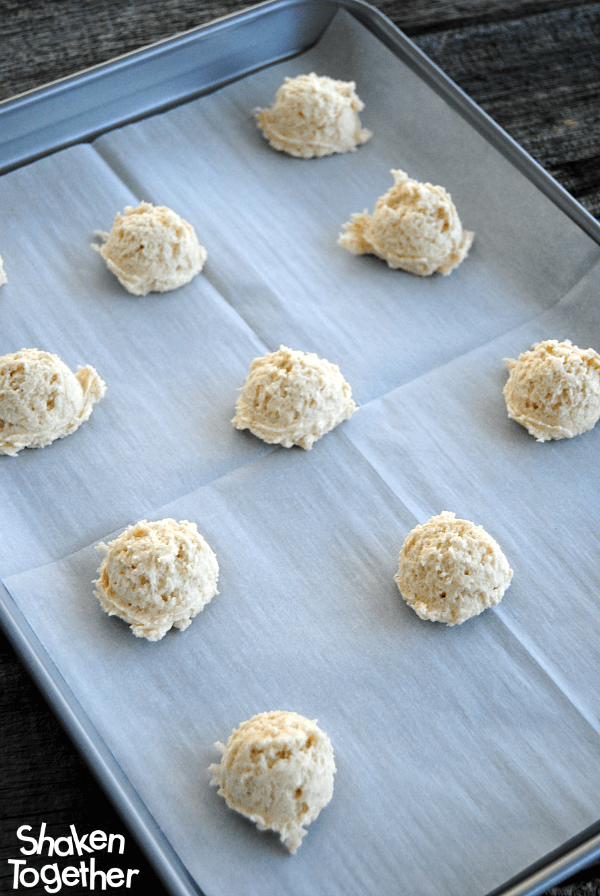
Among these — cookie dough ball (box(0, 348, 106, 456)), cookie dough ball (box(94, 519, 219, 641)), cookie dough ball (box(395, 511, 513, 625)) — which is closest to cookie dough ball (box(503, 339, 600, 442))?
cookie dough ball (box(395, 511, 513, 625))

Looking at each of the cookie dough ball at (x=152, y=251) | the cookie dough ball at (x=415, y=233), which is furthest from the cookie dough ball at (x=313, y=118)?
the cookie dough ball at (x=152, y=251)

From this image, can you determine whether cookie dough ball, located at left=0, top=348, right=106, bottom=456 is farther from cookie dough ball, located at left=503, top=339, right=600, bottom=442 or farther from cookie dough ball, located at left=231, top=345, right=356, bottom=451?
cookie dough ball, located at left=503, top=339, right=600, bottom=442

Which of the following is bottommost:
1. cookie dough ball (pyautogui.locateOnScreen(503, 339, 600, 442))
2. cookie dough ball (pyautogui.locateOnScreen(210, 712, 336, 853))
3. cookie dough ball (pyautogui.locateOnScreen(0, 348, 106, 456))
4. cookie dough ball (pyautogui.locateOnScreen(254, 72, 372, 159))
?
cookie dough ball (pyautogui.locateOnScreen(210, 712, 336, 853))

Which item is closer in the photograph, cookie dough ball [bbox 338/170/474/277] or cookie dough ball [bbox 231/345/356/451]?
cookie dough ball [bbox 231/345/356/451]

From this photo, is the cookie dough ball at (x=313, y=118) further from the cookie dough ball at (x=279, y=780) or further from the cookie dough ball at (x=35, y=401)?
the cookie dough ball at (x=279, y=780)

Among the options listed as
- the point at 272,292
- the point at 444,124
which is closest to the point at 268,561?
the point at 272,292

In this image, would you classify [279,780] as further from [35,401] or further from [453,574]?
[35,401]
